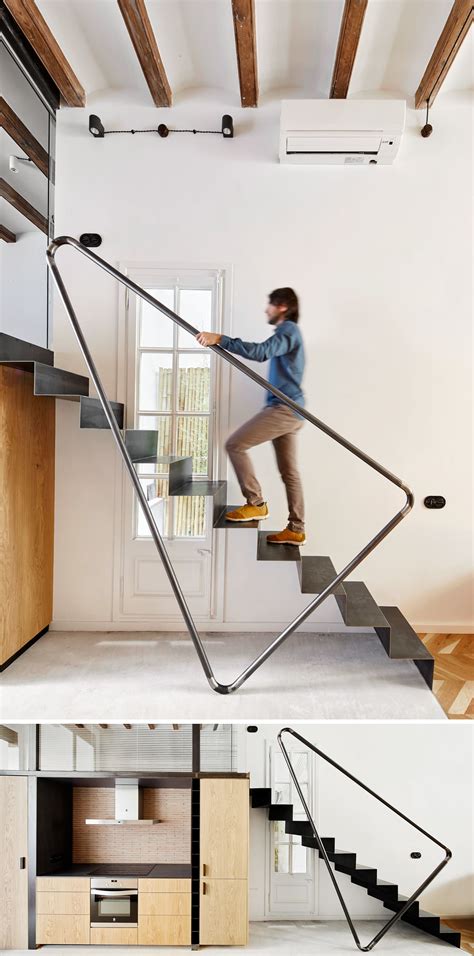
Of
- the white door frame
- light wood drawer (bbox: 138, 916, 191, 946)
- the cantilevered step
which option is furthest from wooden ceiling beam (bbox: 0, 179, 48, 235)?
light wood drawer (bbox: 138, 916, 191, 946)

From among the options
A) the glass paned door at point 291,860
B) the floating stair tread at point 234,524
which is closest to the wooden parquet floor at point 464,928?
the glass paned door at point 291,860

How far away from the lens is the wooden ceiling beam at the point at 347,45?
284 centimetres

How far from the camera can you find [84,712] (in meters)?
2.88

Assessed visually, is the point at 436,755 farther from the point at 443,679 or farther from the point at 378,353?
the point at 378,353

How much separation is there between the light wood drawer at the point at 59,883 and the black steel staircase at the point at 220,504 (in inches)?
81.2

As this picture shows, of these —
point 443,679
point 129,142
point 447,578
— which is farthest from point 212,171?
point 443,679

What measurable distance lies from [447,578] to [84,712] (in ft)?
7.75

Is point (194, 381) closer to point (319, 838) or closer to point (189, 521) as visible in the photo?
point (189, 521)

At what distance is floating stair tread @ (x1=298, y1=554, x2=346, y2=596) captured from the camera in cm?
322

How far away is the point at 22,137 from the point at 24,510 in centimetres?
205

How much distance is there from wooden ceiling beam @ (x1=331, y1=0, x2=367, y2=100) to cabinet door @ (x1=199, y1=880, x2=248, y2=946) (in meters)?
4.44

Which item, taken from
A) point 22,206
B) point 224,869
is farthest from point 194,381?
point 224,869

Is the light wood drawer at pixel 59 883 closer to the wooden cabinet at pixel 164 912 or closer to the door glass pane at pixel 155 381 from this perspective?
the wooden cabinet at pixel 164 912

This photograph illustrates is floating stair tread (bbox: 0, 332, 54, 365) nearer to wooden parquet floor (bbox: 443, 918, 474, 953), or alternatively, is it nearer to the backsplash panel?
the backsplash panel
